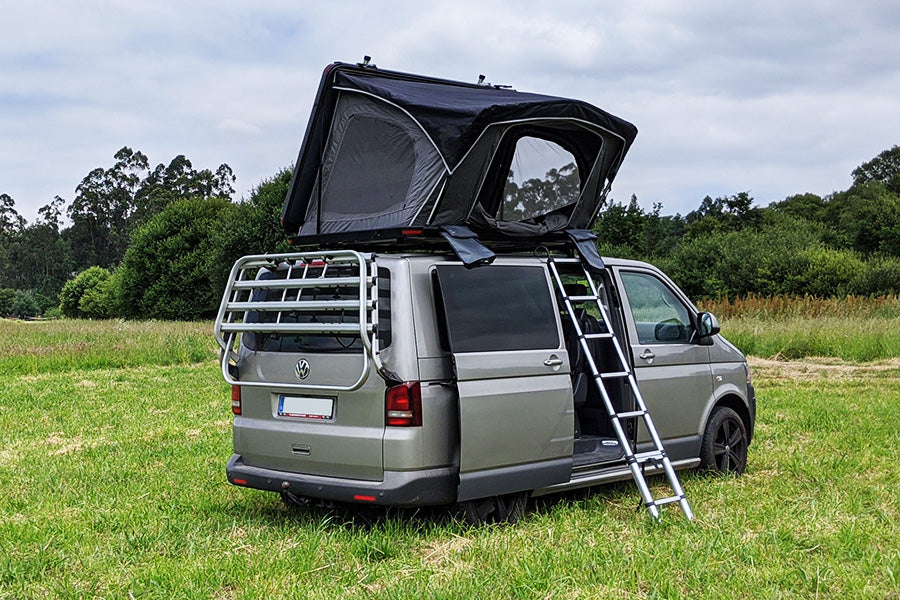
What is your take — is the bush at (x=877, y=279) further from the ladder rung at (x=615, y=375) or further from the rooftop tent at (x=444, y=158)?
the ladder rung at (x=615, y=375)

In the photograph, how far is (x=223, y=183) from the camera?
3524 inches

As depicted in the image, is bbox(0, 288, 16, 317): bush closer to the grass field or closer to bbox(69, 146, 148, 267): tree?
bbox(69, 146, 148, 267): tree

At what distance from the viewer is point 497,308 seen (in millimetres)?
6266

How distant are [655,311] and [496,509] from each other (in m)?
2.41

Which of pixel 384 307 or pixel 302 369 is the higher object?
pixel 384 307

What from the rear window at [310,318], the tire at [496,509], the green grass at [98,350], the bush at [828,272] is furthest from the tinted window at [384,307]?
the bush at [828,272]

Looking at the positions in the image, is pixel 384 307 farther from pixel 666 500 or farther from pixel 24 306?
pixel 24 306

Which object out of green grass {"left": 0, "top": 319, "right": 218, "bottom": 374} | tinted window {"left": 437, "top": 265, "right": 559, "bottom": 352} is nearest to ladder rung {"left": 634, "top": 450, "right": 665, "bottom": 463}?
tinted window {"left": 437, "top": 265, "right": 559, "bottom": 352}

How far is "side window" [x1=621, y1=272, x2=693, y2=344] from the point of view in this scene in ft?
24.6

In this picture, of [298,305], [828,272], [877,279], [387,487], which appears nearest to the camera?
[387,487]

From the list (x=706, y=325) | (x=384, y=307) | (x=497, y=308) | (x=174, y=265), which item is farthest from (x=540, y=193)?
(x=174, y=265)

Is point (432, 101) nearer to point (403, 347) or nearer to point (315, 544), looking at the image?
Answer: point (403, 347)

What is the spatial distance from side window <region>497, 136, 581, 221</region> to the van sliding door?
78 centimetres

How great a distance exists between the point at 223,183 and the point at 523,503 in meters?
86.9
